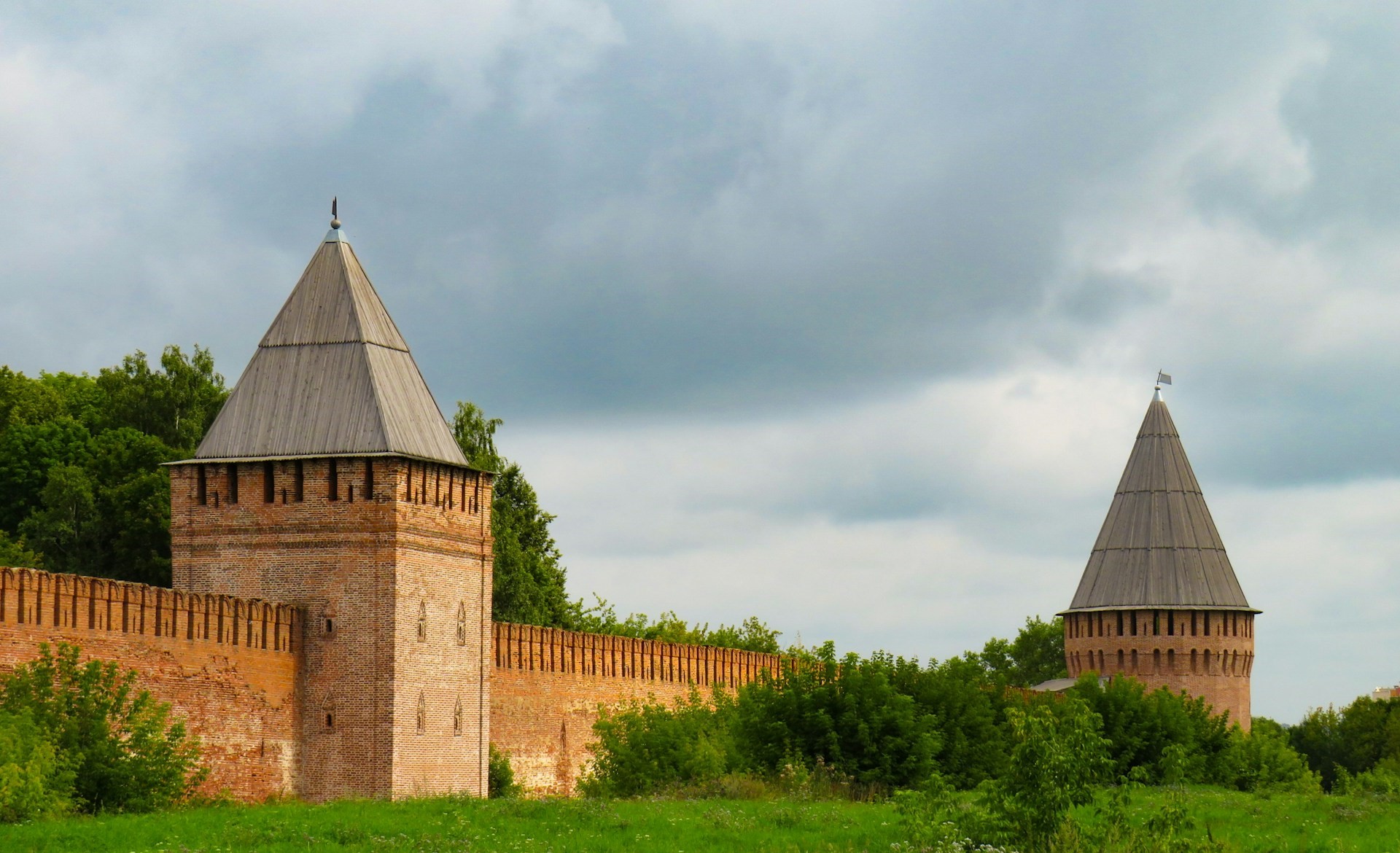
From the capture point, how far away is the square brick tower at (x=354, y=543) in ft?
77.0

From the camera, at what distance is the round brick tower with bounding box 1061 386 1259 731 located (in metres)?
41.5

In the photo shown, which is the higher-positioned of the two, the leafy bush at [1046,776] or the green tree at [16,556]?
the green tree at [16,556]

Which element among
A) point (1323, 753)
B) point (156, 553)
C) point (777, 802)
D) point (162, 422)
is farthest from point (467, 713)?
point (1323, 753)

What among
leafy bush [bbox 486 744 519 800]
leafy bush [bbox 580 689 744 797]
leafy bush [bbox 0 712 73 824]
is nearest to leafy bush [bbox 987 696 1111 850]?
leafy bush [bbox 0 712 73 824]

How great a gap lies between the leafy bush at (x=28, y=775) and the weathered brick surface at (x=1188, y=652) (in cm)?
2730

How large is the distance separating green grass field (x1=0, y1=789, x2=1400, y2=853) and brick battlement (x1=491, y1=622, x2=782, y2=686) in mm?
8040

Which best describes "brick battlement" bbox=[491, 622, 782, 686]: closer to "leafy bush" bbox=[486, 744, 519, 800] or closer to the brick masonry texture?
"leafy bush" bbox=[486, 744, 519, 800]

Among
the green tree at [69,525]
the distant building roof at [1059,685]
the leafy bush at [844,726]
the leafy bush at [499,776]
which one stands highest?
the green tree at [69,525]

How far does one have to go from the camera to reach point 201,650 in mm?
22125

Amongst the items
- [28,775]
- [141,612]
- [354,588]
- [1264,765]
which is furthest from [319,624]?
[1264,765]

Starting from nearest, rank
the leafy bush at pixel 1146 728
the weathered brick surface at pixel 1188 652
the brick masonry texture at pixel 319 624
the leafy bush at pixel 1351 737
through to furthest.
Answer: the brick masonry texture at pixel 319 624 → the leafy bush at pixel 1146 728 → the weathered brick surface at pixel 1188 652 → the leafy bush at pixel 1351 737

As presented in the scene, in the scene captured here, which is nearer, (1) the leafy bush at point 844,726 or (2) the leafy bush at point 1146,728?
(1) the leafy bush at point 844,726

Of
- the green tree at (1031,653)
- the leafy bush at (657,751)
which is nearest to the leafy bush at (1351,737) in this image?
the green tree at (1031,653)

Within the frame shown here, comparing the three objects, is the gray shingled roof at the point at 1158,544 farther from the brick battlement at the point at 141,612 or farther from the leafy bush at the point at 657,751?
the brick battlement at the point at 141,612
